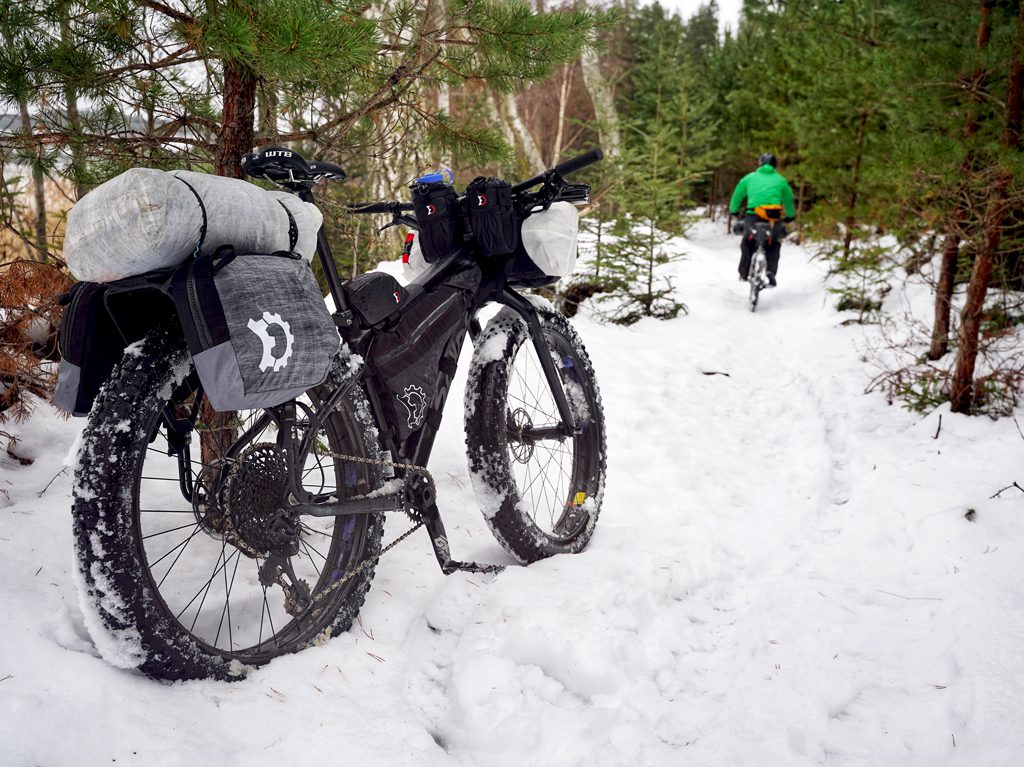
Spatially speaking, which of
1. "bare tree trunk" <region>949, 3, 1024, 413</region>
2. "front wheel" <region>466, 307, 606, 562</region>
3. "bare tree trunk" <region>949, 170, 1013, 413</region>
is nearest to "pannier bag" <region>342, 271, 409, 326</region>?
"front wheel" <region>466, 307, 606, 562</region>

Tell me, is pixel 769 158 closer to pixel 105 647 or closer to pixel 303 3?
pixel 303 3

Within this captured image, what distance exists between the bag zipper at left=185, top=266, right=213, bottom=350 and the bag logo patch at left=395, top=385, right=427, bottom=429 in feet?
3.02

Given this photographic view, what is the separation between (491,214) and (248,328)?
52.3 inches

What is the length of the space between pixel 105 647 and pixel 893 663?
239 centimetres

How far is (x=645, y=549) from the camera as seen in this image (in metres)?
3.03

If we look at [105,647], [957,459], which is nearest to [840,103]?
[957,459]

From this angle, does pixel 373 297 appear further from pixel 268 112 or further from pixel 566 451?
pixel 566 451

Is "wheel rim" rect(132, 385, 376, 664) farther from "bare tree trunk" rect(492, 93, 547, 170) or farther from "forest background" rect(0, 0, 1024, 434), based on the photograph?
"bare tree trunk" rect(492, 93, 547, 170)

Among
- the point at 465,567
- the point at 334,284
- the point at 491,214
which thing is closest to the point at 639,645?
the point at 465,567

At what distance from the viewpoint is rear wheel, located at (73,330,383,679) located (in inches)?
64.1

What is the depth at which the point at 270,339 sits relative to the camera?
1677 millimetres

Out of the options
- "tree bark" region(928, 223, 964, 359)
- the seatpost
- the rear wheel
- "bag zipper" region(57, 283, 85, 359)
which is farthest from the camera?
"tree bark" region(928, 223, 964, 359)

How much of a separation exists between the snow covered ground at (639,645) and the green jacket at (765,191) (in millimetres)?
7494

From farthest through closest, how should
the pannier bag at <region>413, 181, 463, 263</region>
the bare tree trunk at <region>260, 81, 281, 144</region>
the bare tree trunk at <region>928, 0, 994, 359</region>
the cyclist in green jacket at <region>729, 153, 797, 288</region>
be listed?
the cyclist in green jacket at <region>729, 153, 797, 288</region>, the bare tree trunk at <region>928, 0, 994, 359</region>, the bare tree trunk at <region>260, 81, 281, 144</region>, the pannier bag at <region>413, 181, 463, 263</region>
